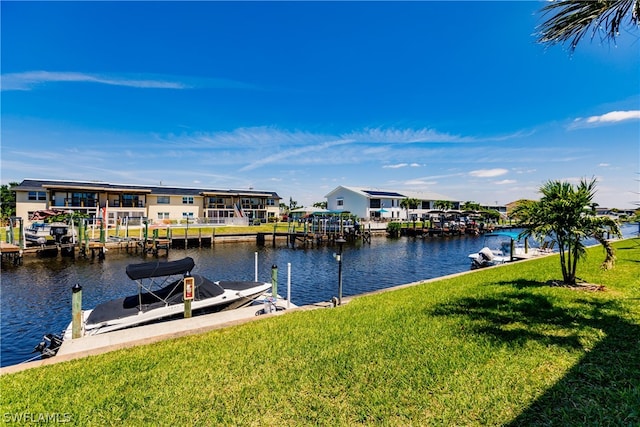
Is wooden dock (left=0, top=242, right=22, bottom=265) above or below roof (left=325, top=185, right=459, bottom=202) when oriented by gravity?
below

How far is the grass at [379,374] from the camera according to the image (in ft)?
12.6

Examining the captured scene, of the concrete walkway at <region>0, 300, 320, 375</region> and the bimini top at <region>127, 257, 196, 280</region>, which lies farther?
the bimini top at <region>127, 257, 196, 280</region>

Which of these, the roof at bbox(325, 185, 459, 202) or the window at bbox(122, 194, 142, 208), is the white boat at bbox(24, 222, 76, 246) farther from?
the roof at bbox(325, 185, 459, 202)

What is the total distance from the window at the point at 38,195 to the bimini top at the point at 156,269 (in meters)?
45.4

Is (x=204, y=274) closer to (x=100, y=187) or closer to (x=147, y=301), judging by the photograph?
(x=147, y=301)

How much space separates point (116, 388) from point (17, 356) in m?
7.67

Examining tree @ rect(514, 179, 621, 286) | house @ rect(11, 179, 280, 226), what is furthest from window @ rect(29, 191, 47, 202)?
tree @ rect(514, 179, 621, 286)

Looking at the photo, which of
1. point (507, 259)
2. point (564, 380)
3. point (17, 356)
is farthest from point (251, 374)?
point (507, 259)

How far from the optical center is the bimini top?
9648 millimetres

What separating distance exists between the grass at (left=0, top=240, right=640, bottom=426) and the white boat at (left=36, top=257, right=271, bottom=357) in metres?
3.32

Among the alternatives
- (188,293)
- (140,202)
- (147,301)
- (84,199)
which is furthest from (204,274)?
(84,199)

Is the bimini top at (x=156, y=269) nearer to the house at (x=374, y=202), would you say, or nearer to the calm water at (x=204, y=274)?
the calm water at (x=204, y=274)

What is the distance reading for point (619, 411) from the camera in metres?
3.49

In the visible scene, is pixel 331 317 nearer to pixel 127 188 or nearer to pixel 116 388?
pixel 116 388
